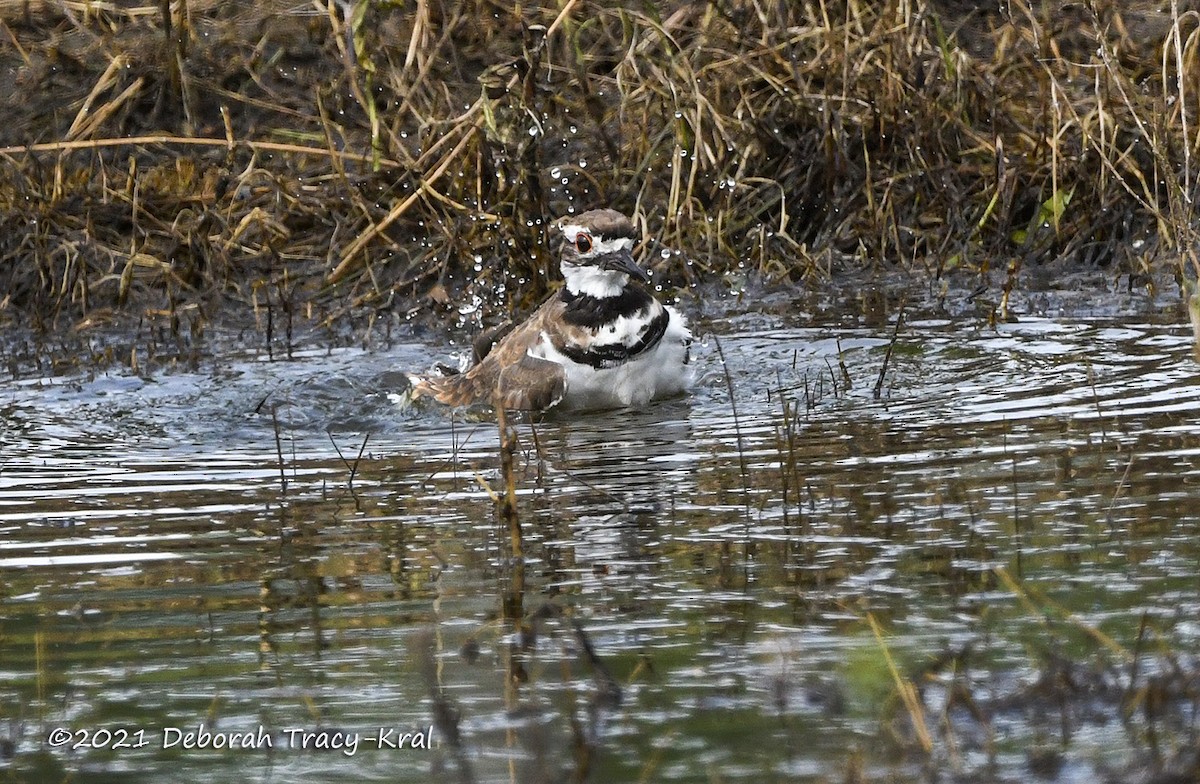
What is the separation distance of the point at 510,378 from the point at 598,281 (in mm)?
570

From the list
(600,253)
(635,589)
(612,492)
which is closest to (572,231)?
(600,253)

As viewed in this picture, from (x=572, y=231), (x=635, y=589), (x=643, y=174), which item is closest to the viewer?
(x=635, y=589)

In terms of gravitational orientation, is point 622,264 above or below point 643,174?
below

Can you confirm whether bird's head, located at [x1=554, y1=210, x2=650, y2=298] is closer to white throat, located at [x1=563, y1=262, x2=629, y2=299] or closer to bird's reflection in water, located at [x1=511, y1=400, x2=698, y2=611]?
white throat, located at [x1=563, y1=262, x2=629, y2=299]

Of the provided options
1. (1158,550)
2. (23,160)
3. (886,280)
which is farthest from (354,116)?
(1158,550)

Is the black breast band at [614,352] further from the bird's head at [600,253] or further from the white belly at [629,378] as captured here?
the bird's head at [600,253]

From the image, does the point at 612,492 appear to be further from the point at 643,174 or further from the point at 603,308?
the point at 643,174

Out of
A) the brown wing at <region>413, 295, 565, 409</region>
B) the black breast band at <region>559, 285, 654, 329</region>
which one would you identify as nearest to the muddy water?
the brown wing at <region>413, 295, 565, 409</region>

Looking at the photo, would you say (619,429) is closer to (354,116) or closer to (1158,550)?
(1158,550)

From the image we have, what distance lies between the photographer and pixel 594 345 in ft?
27.0

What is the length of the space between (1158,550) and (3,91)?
9675mm

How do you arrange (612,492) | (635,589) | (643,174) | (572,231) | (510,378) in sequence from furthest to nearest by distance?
(643,174) → (572,231) → (510,378) → (612,492) → (635,589)

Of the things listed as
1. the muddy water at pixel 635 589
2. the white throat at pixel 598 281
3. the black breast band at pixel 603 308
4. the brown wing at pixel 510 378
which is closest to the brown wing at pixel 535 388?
the brown wing at pixel 510 378

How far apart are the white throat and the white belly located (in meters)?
0.30
